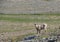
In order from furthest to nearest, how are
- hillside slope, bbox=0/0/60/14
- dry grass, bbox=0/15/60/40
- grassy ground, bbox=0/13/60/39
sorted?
hillside slope, bbox=0/0/60/14, grassy ground, bbox=0/13/60/39, dry grass, bbox=0/15/60/40

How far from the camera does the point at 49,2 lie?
224 feet

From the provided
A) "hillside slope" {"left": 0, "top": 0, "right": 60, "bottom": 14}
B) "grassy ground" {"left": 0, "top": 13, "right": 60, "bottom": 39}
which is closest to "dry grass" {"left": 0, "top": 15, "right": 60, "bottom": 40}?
"grassy ground" {"left": 0, "top": 13, "right": 60, "bottom": 39}

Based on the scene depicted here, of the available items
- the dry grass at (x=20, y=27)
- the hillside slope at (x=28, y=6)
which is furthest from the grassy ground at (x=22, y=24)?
the hillside slope at (x=28, y=6)

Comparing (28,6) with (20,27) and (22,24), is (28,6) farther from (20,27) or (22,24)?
(20,27)

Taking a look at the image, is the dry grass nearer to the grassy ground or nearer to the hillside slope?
the grassy ground

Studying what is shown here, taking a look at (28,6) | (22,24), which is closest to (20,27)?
(22,24)

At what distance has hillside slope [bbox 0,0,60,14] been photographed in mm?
58969

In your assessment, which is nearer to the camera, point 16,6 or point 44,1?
point 16,6

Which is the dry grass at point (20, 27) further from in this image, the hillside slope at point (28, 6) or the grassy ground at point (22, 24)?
the hillside slope at point (28, 6)

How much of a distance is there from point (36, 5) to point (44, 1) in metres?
5.29

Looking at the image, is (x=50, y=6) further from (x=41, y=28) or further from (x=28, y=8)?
(x=41, y=28)

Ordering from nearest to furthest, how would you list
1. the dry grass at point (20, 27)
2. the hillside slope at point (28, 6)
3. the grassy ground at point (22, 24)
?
the dry grass at point (20, 27) → the grassy ground at point (22, 24) → the hillside slope at point (28, 6)

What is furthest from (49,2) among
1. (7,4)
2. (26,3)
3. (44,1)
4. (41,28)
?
(41,28)

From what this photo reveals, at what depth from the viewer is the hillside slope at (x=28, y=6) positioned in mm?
58969
